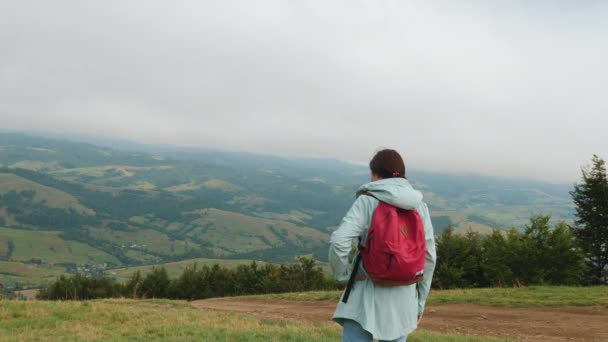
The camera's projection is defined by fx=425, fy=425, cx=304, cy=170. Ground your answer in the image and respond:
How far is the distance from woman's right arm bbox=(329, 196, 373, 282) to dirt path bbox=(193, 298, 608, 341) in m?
10.8

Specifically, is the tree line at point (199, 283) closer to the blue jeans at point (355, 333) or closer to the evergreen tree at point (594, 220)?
the evergreen tree at point (594, 220)

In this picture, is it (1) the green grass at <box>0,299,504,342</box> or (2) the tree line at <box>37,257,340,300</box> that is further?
(2) the tree line at <box>37,257,340,300</box>

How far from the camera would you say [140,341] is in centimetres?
A: 1079

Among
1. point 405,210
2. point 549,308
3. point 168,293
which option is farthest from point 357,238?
point 168,293

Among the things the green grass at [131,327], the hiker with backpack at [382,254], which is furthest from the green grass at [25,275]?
the hiker with backpack at [382,254]

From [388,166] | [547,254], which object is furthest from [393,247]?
[547,254]

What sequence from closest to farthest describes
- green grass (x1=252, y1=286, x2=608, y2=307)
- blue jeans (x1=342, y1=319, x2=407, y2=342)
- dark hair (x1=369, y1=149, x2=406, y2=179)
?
blue jeans (x1=342, y1=319, x2=407, y2=342) → dark hair (x1=369, y1=149, x2=406, y2=179) → green grass (x1=252, y1=286, x2=608, y2=307)

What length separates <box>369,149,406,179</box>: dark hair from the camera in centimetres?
453

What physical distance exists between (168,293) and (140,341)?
48.5 metres

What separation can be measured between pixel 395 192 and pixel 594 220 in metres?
35.0

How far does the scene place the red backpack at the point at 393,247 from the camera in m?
4.14

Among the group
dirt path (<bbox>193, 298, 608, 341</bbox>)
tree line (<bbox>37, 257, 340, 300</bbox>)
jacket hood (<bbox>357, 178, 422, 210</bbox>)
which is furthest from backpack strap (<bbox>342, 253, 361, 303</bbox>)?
tree line (<bbox>37, 257, 340, 300</bbox>)

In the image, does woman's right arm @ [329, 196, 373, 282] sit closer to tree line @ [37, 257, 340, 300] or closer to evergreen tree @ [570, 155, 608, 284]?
evergreen tree @ [570, 155, 608, 284]

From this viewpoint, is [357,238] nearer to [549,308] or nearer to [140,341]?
[140,341]
